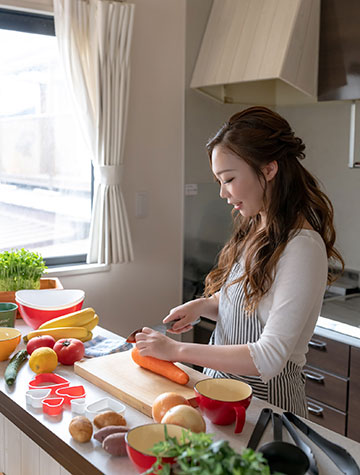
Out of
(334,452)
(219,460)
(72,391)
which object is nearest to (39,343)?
(72,391)

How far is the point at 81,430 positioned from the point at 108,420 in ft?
0.22

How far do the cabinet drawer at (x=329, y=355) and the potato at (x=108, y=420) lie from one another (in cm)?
141

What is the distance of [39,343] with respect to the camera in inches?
67.4

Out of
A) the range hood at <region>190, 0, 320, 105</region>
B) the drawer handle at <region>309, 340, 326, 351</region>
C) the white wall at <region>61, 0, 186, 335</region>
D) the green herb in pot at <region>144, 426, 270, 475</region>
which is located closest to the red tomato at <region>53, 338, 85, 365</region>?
the green herb in pot at <region>144, 426, 270, 475</region>

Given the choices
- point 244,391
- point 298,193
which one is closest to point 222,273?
point 298,193

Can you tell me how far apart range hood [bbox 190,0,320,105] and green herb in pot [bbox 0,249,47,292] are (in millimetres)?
1319

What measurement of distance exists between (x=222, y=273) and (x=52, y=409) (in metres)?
→ 0.73

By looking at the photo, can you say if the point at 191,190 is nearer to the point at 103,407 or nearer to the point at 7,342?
the point at 7,342

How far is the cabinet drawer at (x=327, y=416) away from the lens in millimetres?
2451

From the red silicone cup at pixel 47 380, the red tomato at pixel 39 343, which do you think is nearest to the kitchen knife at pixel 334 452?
the red silicone cup at pixel 47 380

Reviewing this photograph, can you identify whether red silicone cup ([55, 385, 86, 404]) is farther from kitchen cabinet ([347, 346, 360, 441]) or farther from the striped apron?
kitchen cabinet ([347, 346, 360, 441])

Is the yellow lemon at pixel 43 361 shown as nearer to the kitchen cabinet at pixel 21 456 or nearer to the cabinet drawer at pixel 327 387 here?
the kitchen cabinet at pixel 21 456

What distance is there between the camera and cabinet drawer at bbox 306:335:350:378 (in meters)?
2.42

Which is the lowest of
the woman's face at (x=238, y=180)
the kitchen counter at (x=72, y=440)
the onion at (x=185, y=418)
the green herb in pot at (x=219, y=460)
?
the kitchen counter at (x=72, y=440)
